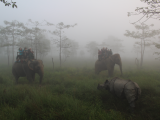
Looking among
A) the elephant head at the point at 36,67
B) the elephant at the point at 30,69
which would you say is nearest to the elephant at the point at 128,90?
the elephant head at the point at 36,67

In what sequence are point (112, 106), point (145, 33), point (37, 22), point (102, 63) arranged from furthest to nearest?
point (37, 22), point (145, 33), point (102, 63), point (112, 106)

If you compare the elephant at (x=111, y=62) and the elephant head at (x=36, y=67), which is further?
the elephant at (x=111, y=62)

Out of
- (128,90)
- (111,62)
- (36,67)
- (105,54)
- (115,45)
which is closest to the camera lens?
(128,90)

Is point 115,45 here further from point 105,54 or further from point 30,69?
point 30,69

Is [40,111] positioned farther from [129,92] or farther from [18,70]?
[18,70]

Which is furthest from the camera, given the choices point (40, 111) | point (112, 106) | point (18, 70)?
point (18, 70)

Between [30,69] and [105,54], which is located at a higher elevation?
[105,54]

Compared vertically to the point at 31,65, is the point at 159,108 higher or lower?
lower

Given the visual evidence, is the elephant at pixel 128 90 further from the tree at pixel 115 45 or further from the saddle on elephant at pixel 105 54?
the tree at pixel 115 45

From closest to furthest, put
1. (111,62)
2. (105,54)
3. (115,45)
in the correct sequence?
(111,62)
(105,54)
(115,45)

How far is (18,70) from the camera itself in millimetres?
8211

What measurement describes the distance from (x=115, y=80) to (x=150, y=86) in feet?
6.44

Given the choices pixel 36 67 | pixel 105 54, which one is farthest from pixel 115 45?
pixel 36 67

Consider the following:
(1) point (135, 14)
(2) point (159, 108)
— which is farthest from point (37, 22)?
(2) point (159, 108)
